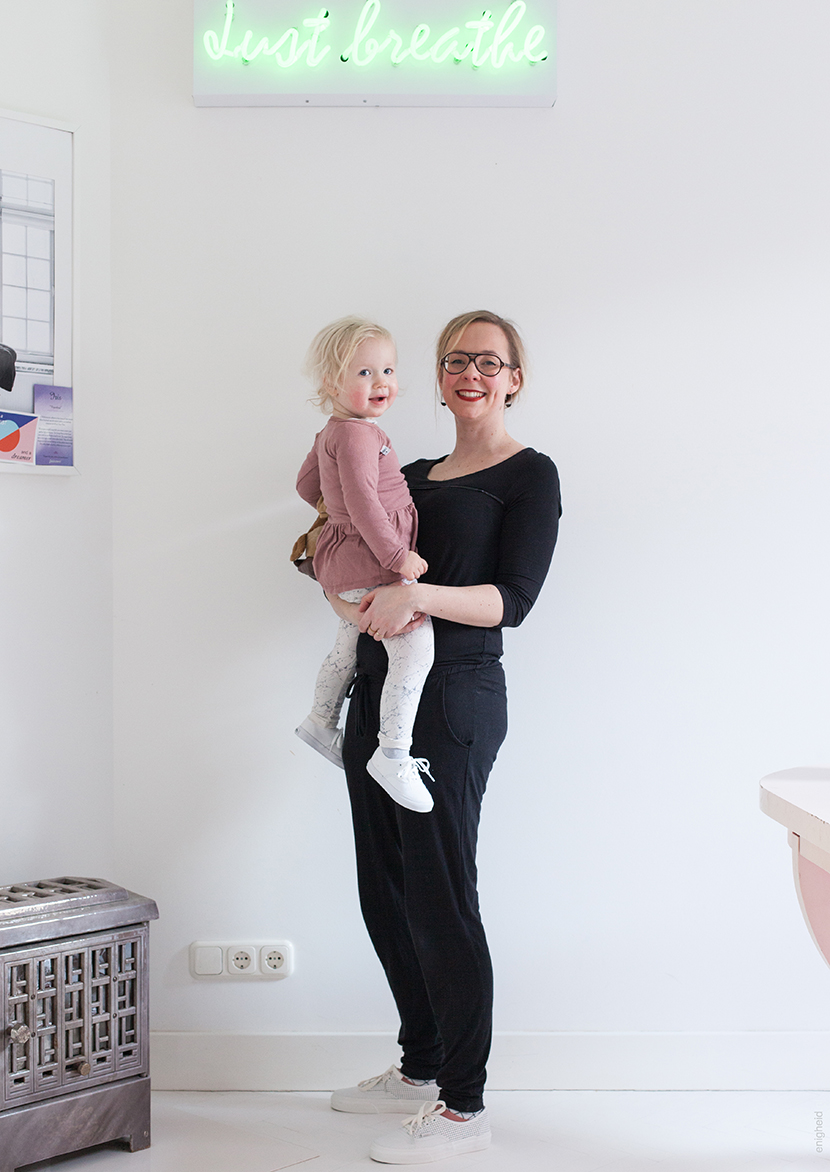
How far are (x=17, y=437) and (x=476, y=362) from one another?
1061 mm

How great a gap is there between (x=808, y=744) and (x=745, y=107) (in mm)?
1533

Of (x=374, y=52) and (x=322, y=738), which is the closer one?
(x=322, y=738)

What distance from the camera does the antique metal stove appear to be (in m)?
1.79

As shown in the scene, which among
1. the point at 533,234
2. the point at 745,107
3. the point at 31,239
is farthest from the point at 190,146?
the point at 745,107

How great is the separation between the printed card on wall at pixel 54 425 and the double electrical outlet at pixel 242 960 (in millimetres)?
1201

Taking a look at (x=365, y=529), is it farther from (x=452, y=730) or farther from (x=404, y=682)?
(x=452, y=730)

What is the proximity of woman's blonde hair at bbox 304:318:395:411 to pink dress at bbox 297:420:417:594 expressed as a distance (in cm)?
8

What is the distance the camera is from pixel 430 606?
5.97 ft

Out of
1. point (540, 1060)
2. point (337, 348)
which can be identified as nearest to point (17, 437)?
point (337, 348)

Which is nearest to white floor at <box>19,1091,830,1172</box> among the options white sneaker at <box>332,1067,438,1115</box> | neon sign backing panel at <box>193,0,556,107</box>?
white sneaker at <box>332,1067,438,1115</box>

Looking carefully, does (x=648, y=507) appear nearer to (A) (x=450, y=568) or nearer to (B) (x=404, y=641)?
(A) (x=450, y=568)

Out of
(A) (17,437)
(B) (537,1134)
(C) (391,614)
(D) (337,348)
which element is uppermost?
(D) (337,348)

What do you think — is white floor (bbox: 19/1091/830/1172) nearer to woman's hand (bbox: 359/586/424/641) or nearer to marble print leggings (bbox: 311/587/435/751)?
marble print leggings (bbox: 311/587/435/751)

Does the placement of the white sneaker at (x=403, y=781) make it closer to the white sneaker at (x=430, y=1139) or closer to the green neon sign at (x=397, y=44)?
the white sneaker at (x=430, y=1139)
